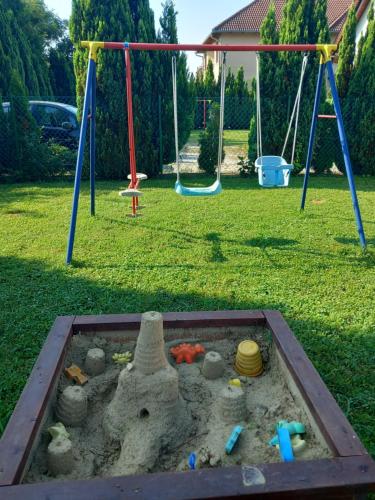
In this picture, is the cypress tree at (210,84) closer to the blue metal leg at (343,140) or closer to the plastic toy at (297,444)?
the blue metal leg at (343,140)

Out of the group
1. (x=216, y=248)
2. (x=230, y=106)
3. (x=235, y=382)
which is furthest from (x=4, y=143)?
(x=235, y=382)

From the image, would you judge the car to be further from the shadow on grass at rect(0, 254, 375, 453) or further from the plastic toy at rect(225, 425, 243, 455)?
the plastic toy at rect(225, 425, 243, 455)

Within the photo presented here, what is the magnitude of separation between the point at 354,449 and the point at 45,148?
822cm

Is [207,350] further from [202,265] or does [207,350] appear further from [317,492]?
[202,265]

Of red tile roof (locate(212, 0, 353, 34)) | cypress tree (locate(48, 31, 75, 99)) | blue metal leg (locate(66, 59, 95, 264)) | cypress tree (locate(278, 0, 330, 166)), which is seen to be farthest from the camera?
red tile roof (locate(212, 0, 353, 34))

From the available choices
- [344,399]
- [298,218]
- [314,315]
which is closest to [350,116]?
[298,218]

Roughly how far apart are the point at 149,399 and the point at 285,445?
1.95 feet

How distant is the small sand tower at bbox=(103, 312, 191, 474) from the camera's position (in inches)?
69.4

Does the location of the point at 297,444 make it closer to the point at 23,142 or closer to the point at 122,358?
the point at 122,358

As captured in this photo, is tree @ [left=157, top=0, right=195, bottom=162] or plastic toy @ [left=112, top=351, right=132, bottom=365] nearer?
plastic toy @ [left=112, top=351, right=132, bottom=365]

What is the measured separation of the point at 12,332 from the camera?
293 centimetres

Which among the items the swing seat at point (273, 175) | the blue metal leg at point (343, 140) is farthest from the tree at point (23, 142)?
the blue metal leg at point (343, 140)

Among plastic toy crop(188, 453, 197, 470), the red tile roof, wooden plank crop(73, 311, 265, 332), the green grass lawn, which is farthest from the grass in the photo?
plastic toy crop(188, 453, 197, 470)

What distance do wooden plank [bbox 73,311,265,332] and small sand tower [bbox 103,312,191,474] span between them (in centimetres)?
45
